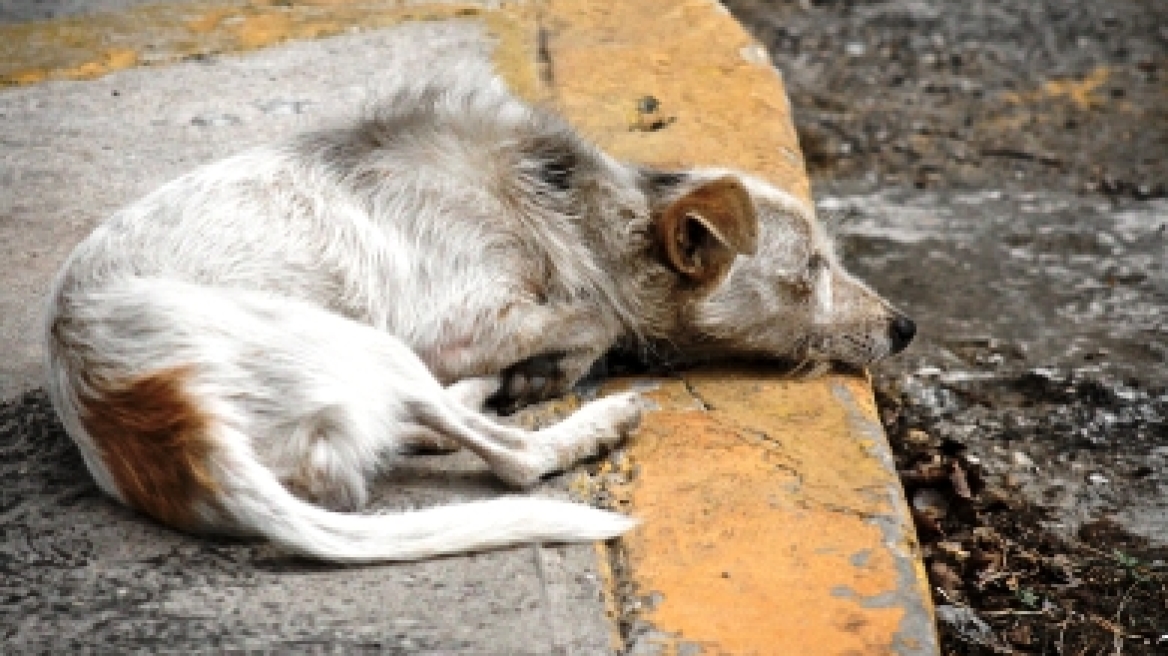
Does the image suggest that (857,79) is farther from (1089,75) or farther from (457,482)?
(457,482)

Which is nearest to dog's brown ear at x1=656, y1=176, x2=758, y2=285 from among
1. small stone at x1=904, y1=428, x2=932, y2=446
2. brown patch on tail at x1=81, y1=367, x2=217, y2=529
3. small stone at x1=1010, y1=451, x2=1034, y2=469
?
small stone at x1=904, y1=428, x2=932, y2=446

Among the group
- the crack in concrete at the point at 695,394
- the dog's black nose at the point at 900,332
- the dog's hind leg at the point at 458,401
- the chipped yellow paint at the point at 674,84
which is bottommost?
the dog's black nose at the point at 900,332

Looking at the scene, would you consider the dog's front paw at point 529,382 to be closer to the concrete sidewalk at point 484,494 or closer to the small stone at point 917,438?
the concrete sidewalk at point 484,494

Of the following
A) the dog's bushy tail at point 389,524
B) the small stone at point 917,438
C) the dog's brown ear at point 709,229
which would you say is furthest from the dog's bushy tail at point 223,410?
the small stone at point 917,438

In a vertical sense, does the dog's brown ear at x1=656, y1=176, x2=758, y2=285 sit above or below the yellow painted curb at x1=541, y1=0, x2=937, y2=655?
above

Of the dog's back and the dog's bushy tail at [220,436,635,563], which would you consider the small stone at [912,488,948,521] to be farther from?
the dog's bushy tail at [220,436,635,563]

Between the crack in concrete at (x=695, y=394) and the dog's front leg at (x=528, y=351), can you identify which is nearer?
the dog's front leg at (x=528, y=351)

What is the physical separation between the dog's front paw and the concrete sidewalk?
0.08 metres

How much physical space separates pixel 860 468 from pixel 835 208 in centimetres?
324

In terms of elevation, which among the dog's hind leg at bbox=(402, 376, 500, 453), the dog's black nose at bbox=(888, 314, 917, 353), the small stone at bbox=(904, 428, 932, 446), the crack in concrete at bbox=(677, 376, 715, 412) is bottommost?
the small stone at bbox=(904, 428, 932, 446)

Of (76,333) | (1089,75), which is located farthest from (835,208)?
(76,333)

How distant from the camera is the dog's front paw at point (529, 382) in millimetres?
4898

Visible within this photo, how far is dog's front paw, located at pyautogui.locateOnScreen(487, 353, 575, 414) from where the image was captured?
4.90 m

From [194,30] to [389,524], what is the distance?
3.96 meters
